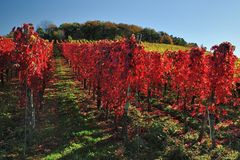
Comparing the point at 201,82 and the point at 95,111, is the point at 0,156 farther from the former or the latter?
the point at 201,82

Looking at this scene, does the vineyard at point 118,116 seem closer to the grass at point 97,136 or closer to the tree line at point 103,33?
the grass at point 97,136

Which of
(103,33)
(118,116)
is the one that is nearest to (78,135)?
(118,116)

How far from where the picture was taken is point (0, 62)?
157 feet

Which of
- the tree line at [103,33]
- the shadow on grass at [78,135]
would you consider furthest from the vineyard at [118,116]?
the tree line at [103,33]

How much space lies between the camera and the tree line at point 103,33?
471ft

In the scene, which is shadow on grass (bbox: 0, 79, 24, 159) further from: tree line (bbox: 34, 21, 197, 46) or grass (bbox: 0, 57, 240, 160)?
tree line (bbox: 34, 21, 197, 46)

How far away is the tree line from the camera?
471ft

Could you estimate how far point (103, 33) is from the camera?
15500 centimetres

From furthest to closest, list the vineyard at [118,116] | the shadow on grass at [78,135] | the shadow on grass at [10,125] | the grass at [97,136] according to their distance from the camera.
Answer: the shadow on grass at [10,125], the grass at [97,136], the vineyard at [118,116], the shadow on grass at [78,135]

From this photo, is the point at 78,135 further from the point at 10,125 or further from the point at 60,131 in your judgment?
the point at 10,125

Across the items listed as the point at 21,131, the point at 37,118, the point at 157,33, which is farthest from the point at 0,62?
the point at 157,33

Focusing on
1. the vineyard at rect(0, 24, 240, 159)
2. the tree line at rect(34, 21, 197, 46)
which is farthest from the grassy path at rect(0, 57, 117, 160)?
the tree line at rect(34, 21, 197, 46)

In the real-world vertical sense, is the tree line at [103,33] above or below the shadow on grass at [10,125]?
above

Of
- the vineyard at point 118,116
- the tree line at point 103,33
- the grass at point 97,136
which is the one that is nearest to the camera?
the vineyard at point 118,116
